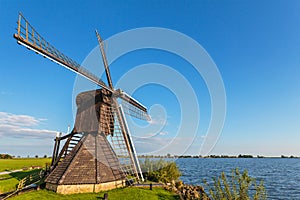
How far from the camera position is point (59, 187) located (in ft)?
53.3

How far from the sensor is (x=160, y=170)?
25203 millimetres

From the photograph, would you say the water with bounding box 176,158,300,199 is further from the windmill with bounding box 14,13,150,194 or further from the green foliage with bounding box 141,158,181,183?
the windmill with bounding box 14,13,150,194

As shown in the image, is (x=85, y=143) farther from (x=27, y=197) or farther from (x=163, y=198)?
(x=163, y=198)

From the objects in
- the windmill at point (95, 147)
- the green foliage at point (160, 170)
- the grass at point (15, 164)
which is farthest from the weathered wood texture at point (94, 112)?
the grass at point (15, 164)

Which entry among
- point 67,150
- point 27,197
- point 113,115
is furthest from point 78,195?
point 113,115

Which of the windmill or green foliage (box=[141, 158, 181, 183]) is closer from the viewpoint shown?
the windmill

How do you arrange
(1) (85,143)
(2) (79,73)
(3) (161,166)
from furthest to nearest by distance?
(3) (161,166)
(1) (85,143)
(2) (79,73)

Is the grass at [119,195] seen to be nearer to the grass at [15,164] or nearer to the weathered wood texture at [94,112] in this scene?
the weathered wood texture at [94,112]

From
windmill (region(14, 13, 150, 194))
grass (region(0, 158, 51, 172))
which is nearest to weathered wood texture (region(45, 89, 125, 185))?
windmill (region(14, 13, 150, 194))

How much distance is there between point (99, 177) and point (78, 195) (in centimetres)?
210

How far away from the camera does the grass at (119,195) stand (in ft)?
50.4

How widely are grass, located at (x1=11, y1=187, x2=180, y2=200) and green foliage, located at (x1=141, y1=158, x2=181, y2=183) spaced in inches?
243

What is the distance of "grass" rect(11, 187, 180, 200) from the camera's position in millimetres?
15367

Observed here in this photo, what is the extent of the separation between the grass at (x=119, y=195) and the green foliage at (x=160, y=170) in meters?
6.18
